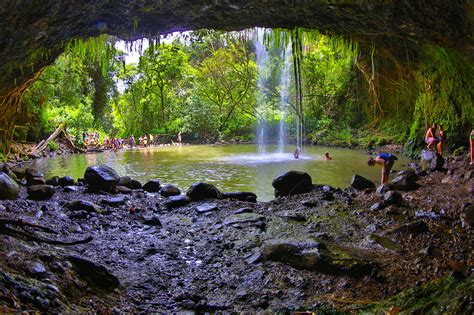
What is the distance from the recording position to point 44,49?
6.38 metres

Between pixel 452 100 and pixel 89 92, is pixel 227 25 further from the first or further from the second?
pixel 89 92

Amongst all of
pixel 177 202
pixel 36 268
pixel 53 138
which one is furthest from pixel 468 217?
pixel 53 138

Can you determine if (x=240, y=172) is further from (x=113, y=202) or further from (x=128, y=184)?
(x=113, y=202)

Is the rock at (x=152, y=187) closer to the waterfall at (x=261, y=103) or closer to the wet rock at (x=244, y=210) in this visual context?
the wet rock at (x=244, y=210)

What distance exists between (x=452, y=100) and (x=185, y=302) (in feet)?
44.2

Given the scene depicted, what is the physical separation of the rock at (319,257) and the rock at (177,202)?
12.3 ft

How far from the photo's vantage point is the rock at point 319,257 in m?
4.36

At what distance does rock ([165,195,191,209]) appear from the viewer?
845cm

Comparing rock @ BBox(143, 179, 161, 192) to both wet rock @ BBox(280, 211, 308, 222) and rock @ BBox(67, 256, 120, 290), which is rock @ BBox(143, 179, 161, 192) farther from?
rock @ BBox(67, 256, 120, 290)

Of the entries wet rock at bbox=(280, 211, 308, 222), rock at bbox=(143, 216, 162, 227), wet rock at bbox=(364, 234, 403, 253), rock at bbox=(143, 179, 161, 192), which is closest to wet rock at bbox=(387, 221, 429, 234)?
wet rock at bbox=(364, 234, 403, 253)

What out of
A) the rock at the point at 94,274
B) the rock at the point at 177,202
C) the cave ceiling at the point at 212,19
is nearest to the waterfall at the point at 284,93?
the rock at the point at 177,202

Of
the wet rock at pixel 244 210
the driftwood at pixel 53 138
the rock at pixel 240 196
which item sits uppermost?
the driftwood at pixel 53 138

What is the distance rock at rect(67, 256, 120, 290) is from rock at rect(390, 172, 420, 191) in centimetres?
686

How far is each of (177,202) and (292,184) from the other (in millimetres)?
3007
